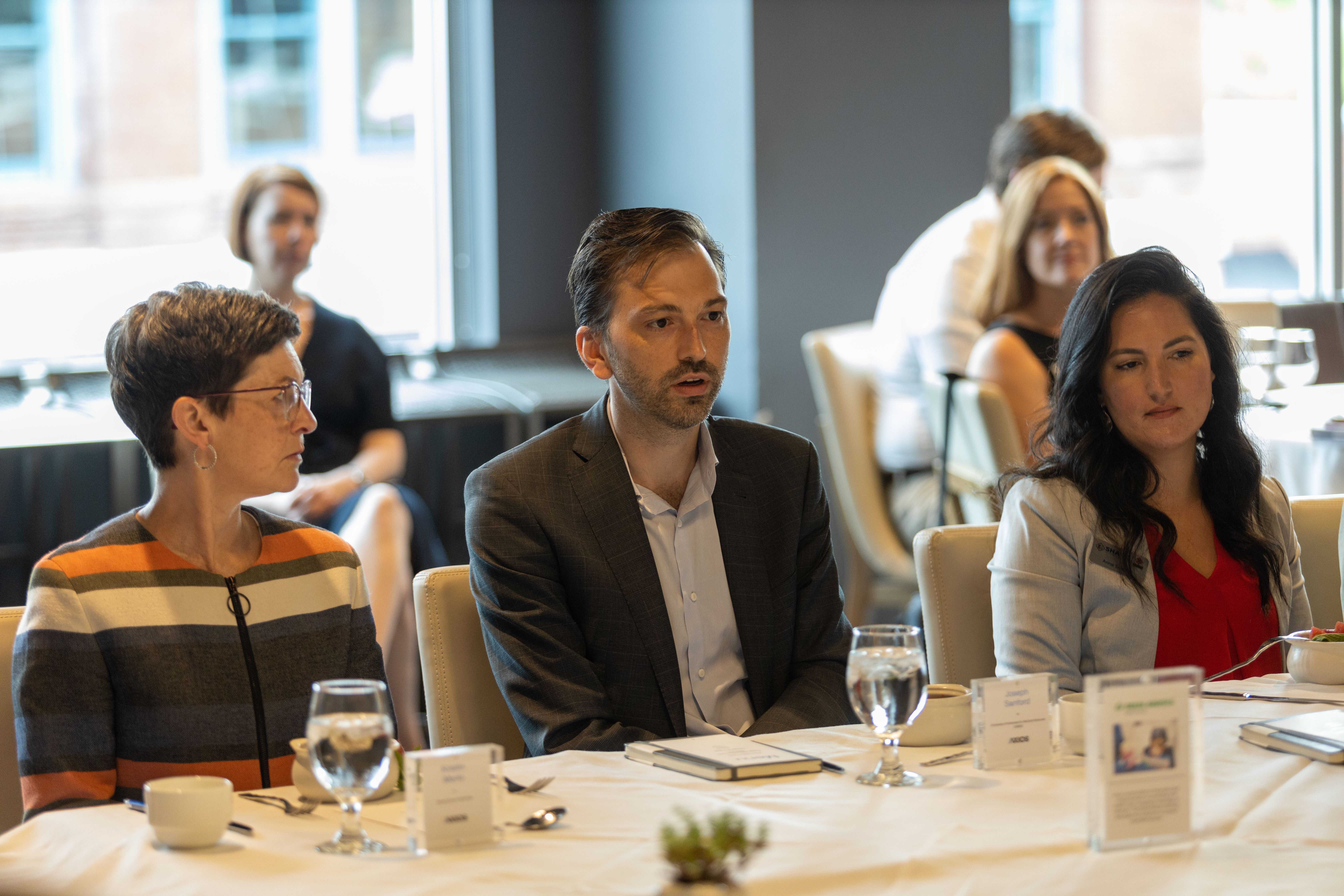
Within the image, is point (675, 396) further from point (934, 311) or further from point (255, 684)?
point (934, 311)

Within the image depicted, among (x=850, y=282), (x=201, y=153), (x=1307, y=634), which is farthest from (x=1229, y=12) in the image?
(x=1307, y=634)

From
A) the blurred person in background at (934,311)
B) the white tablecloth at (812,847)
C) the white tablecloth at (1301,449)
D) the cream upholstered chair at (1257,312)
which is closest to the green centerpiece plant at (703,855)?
the white tablecloth at (812,847)

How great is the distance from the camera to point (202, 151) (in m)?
4.62

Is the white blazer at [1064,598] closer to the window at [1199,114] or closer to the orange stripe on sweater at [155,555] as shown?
the orange stripe on sweater at [155,555]

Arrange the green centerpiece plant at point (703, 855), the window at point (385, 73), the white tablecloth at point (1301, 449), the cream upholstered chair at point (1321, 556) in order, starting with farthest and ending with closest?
the window at point (385, 73) → the white tablecloth at point (1301, 449) → the cream upholstered chair at point (1321, 556) → the green centerpiece plant at point (703, 855)

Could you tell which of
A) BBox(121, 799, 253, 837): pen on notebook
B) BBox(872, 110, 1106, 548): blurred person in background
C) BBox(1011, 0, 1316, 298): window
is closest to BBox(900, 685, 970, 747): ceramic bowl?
BBox(121, 799, 253, 837): pen on notebook

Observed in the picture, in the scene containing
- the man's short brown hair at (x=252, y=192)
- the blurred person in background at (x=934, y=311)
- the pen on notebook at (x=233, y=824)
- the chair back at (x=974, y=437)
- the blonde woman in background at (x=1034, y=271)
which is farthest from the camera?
the blurred person in background at (x=934, y=311)

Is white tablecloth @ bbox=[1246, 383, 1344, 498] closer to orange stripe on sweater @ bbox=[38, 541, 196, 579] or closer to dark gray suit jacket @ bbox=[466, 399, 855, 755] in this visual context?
dark gray suit jacket @ bbox=[466, 399, 855, 755]

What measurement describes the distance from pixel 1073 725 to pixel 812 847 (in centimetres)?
39

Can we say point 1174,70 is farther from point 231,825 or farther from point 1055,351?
point 231,825

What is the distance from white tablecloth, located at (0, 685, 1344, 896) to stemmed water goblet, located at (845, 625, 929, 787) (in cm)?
3

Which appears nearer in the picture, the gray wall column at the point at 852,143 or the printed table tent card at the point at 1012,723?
the printed table tent card at the point at 1012,723

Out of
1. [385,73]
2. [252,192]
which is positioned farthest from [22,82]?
[252,192]

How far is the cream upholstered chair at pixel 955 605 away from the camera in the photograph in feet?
6.22
